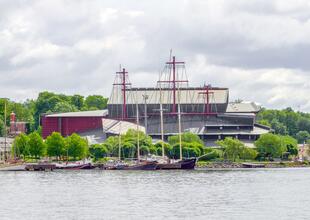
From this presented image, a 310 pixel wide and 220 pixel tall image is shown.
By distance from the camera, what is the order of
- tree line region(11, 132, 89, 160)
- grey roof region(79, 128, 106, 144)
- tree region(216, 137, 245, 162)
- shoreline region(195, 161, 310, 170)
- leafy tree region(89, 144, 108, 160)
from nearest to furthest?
shoreline region(195, 161, 310, 170) → tree line region(11, 132, 89, 160) → leafy tree region(89, 144, 108, 160) → tree region(216, 137, 245, 162) → grey roof region(79, 128, 106, 144)

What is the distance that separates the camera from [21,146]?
6875 inches

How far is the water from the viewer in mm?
72688

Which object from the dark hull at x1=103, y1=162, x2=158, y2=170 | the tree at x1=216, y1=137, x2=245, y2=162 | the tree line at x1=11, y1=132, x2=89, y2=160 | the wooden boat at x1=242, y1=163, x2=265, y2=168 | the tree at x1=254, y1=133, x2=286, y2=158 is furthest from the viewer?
the tree at x1=254, y1=133, x2=286, y2=158

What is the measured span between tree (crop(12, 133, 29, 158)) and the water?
54185mm

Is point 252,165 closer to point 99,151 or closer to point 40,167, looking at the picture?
point 99,151

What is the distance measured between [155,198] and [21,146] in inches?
3592

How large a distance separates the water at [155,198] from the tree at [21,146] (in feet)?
178

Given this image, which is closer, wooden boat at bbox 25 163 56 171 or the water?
the water

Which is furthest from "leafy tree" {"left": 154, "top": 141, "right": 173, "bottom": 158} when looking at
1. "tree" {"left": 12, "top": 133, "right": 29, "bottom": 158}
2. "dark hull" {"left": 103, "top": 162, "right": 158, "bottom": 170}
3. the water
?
the water

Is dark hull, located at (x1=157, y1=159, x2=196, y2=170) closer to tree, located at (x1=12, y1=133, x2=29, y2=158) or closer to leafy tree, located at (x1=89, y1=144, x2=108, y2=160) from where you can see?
leafy tree, located at (x1=89, y1=144, x2=108, y2=160)

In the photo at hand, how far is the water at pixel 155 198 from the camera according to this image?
72.7 m

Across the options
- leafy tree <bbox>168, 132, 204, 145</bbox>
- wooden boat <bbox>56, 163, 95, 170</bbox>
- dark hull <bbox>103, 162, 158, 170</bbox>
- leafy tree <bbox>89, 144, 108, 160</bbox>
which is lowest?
dark hull <bbox>103, 162, 158, 170</bbox>

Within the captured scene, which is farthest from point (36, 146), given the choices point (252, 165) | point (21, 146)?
point (252, 165)

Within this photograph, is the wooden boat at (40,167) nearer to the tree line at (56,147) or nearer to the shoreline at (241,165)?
the tree line at (56,147)
